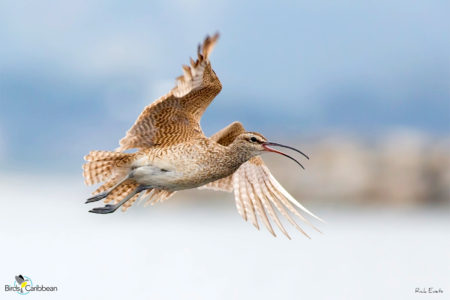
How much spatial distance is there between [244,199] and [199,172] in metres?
1.59

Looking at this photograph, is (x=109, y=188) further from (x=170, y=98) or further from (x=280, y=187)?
(x=280, y=187)

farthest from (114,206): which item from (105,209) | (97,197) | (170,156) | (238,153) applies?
(238,153)

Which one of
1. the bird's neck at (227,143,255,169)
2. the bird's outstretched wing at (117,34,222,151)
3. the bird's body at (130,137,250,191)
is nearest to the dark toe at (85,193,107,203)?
the bird's body at (130,137,250,191)

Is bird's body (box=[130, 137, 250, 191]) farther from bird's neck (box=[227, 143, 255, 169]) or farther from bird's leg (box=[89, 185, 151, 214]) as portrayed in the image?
bird's leg (box=[89, 185, 151, 214])

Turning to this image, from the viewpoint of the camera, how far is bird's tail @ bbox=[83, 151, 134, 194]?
345 inches

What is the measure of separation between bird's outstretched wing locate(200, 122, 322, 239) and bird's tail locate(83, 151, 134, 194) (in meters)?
1.22

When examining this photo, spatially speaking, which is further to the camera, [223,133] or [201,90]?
[223,133]

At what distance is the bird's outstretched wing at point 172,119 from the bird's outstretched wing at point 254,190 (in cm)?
87

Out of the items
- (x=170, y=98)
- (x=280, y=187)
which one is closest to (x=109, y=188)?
(x=170, y=98)

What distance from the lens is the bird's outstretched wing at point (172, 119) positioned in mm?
8328

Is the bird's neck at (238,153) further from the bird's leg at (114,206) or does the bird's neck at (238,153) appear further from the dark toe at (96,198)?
the dark toe at (96,198)

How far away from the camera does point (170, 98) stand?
8.29 metres

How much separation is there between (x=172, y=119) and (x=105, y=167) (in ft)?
3.41

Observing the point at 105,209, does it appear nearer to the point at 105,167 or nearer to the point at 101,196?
the point at 101,196
